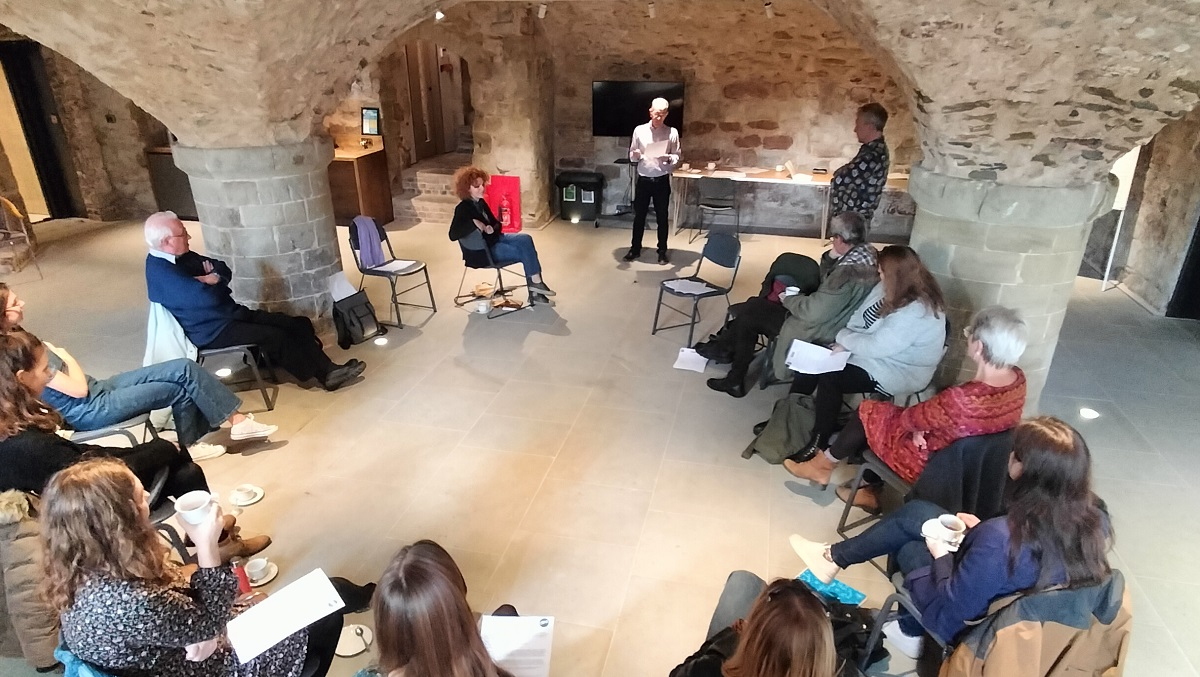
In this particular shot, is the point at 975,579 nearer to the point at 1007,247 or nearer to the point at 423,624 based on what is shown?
the point at 423,624

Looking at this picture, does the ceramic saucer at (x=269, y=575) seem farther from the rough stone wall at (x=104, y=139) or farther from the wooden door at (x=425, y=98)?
the rough stone wall at (x=104, y=139)

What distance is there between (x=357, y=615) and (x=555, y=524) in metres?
0.97

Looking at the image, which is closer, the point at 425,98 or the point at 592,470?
the point at 592,470

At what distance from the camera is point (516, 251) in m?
5.86

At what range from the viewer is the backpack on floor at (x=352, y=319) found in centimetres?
521

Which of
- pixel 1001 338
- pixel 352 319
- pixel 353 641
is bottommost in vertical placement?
pixel 353 641

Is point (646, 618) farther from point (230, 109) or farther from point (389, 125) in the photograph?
point (389, 125)

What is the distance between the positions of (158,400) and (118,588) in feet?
6.49

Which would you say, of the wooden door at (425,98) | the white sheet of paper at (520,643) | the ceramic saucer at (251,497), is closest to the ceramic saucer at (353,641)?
the white sheet of paper at (520,643)

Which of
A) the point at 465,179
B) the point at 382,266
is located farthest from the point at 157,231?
the point at 465,179

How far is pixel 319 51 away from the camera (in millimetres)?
4445

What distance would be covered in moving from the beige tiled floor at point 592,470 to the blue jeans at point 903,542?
37 centimetres

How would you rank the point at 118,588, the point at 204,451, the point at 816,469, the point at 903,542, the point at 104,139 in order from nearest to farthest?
the point at 118,588 < the point at 903,542 < the point at 816,469 < the point at 204,451 < the point at 104,139

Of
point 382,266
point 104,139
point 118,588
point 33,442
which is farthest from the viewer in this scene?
point 104,139
